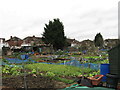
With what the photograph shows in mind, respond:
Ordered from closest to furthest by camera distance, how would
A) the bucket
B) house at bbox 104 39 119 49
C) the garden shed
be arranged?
the bucket < the garden shed < house at bbox 104 39 119 49

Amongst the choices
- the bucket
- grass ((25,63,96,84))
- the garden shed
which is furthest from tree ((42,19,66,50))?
the bucket

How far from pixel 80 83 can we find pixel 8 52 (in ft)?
127

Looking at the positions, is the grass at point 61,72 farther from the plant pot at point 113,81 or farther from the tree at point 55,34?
the tree at point 55,34

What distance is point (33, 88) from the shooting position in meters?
6.51

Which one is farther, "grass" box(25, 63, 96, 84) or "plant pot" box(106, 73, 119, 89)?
"grass" box(25, 63, 96, 84)

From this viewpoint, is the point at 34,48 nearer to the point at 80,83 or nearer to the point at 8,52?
the point at 8,52

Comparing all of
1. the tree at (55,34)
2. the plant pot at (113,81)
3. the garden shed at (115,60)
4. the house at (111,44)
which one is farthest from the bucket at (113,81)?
the tree at (55,34)

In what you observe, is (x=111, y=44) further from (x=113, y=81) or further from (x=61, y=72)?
(x=113, y=81)

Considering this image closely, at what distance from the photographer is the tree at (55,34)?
54.9 metres

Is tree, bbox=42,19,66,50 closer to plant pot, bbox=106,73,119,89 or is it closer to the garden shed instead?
the garden shed

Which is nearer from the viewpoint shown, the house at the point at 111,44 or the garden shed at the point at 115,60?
the garden shed at the point at 115,60

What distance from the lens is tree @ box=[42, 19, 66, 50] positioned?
54875mm

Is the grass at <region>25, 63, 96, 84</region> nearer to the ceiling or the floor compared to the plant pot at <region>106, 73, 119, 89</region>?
nearer to the floor

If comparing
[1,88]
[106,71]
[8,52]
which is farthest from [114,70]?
[8,52]
